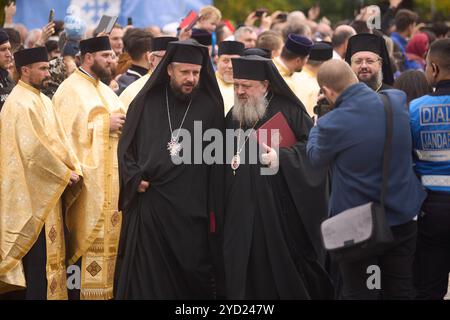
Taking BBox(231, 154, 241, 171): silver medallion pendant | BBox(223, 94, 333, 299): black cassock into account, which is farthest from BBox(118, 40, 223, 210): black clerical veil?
BBox(223, 94, 333, 299): black cassock

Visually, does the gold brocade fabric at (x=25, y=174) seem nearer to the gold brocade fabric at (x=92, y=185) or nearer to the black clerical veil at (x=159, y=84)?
the gold brocade fabric at (x=92, y=185)

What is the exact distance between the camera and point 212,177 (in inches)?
346

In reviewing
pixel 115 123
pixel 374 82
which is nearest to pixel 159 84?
pixel 115 123

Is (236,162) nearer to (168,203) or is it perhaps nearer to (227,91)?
(168,203)

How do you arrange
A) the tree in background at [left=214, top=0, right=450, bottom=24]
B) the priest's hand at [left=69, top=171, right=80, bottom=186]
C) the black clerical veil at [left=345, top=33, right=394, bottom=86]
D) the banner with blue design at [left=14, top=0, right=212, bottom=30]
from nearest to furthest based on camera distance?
the priest's hand at [left=69, top=171, right=80, bottom=186], the black clerical veil at [left=345, top=33, right=394, bottom=86], the banner with blue design at [left=14, top=0, right=212, bottom=30], the tree in background at [left=214, top=0, right=450, bottom=24]

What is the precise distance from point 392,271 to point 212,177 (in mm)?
1853

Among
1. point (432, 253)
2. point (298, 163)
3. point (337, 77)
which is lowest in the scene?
point (432, 253)

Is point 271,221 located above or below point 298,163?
below

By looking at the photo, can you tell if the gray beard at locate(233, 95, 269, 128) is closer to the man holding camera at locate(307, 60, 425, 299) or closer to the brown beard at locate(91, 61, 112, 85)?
the man holding camera at locate(307, 60, 425, 299)

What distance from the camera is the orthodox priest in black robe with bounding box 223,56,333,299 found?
28.2 feet

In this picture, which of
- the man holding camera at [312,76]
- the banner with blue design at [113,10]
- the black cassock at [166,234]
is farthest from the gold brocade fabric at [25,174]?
the banner with blue design at [113,10]

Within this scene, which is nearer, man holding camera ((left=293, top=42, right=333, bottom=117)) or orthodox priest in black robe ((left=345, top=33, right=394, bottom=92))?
orthodox priest in black robe ((left=345, top=33, right=394, bottom=92))

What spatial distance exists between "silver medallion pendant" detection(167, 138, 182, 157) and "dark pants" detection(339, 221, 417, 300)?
5.99 ft

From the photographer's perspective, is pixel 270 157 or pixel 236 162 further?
pixel 236 162
